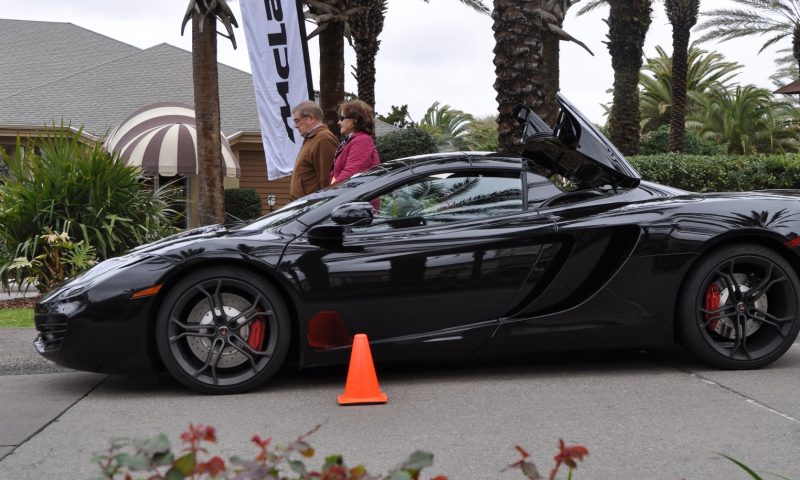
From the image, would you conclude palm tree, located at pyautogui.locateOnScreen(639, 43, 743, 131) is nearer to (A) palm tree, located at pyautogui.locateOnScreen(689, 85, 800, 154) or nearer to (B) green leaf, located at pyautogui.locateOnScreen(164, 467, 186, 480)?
(A) palm tree, located at pyautogui.locateOnScreen(689, 85, 800, 154)

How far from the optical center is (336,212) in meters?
5.27

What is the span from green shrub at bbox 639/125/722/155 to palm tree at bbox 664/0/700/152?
1.10 metres

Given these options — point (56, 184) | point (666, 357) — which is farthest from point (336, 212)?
point (56, 184)

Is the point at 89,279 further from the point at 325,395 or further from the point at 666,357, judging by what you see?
the point at 666,357

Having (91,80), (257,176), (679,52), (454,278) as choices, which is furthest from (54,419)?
(679,52)

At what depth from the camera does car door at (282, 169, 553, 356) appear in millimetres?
5250

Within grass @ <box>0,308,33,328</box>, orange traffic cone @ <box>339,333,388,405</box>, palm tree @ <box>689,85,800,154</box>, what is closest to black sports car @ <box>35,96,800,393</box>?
orange traffic cone @ <box>339,333,388,405</box>

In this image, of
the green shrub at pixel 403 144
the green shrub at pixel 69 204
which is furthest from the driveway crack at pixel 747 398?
the green shrub at pixel 403 144

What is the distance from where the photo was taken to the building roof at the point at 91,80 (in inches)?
969

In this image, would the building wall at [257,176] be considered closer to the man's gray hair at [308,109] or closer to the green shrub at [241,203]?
the green shrub at [241,203]

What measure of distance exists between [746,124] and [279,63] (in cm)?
3355

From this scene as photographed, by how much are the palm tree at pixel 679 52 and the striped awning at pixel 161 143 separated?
1324cm

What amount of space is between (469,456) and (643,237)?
2136mm

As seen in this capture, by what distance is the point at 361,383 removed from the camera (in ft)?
16.3
